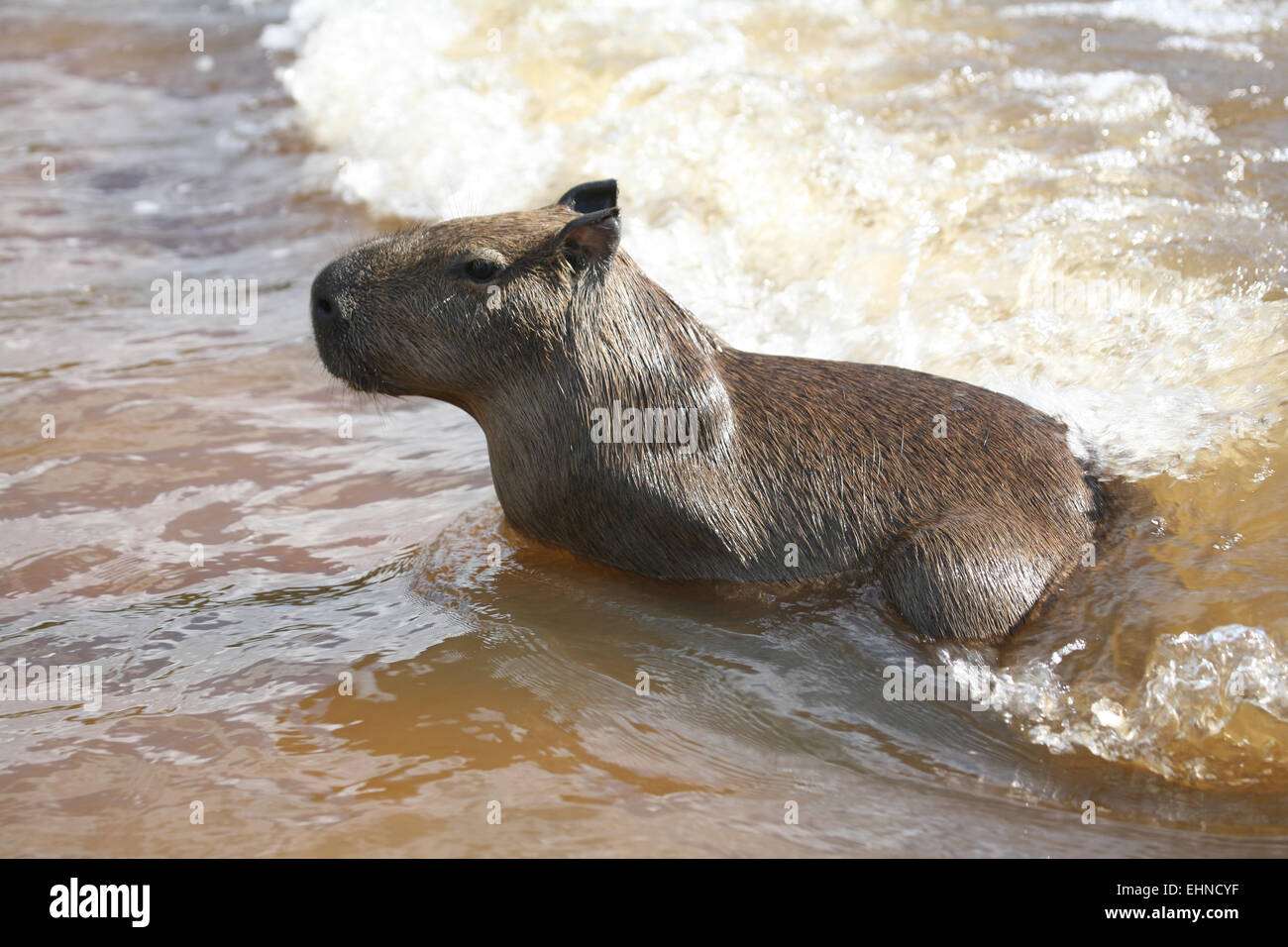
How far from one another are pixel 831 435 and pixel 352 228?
518 cm

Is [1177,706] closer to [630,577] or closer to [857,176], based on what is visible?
[630,577]

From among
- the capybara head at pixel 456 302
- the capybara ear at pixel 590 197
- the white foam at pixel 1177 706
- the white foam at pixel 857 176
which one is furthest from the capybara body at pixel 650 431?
the white foam at pixel 857 176

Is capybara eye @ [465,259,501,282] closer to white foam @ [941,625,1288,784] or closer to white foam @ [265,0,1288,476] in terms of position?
white foam @ [941,625,1288,784]

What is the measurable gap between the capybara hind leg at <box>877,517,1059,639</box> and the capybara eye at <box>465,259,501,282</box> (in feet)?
4.83

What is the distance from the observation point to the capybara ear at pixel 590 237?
371 centimetres

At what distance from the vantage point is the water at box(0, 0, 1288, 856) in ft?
10.2

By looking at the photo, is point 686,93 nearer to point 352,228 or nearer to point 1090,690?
point 352,228

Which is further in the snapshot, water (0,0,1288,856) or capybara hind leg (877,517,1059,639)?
capybara hind leg (877,517,1059,639)

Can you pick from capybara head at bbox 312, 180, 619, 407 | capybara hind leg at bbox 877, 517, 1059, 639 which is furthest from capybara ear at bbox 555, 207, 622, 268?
capybara hind leg at bbox 877, 517, 1059, 639

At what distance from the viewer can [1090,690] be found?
351 cm

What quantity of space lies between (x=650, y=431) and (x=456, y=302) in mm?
703

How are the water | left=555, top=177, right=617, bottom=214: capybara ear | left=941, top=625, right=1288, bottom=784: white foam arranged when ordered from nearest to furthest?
1. the water
2. left=941, top=625, right=1288, bottom=784: white foam
3. left=555, top=177, right=617, bottom=214: capybara ear

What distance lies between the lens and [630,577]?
13.5 ft

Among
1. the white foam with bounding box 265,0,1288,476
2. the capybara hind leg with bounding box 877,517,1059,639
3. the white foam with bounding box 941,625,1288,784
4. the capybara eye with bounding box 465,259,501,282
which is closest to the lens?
the white foam with bounding box 941,625,1288,784
